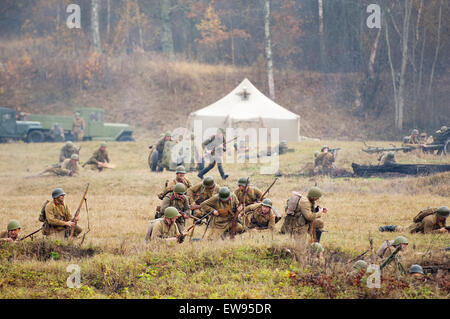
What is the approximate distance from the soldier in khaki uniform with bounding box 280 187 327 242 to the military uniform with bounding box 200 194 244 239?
1.00 m

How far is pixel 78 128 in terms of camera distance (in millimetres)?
25125

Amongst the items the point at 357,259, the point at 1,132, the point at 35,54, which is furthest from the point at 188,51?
the point at 357,259

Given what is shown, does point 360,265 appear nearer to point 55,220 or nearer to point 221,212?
point 221,212

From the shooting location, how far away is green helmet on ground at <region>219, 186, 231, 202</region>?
381 inches

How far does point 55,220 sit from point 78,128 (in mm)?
16485

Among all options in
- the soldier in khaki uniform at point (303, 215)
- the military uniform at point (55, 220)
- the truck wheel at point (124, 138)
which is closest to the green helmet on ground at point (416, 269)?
the soldier in khaki uniform at point (303, 215)

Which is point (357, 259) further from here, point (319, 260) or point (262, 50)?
point (262, 50)


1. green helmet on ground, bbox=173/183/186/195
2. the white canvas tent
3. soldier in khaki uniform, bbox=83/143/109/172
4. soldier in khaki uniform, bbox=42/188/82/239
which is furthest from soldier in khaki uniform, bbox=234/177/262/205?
the white canvas tent

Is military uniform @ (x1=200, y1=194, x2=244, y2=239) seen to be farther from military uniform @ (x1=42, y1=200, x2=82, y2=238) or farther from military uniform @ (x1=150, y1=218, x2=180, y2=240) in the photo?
military uniform @ (x1=42, y1=200, x2=82, y2=238)

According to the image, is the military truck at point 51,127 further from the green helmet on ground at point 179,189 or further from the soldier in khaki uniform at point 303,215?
the soldier in khaki uniform at point 303,215

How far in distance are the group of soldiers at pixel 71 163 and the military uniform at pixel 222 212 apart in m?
8.96

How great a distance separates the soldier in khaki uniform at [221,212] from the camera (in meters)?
9.86

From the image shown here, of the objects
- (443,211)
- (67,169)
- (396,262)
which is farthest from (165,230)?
(67,169)
